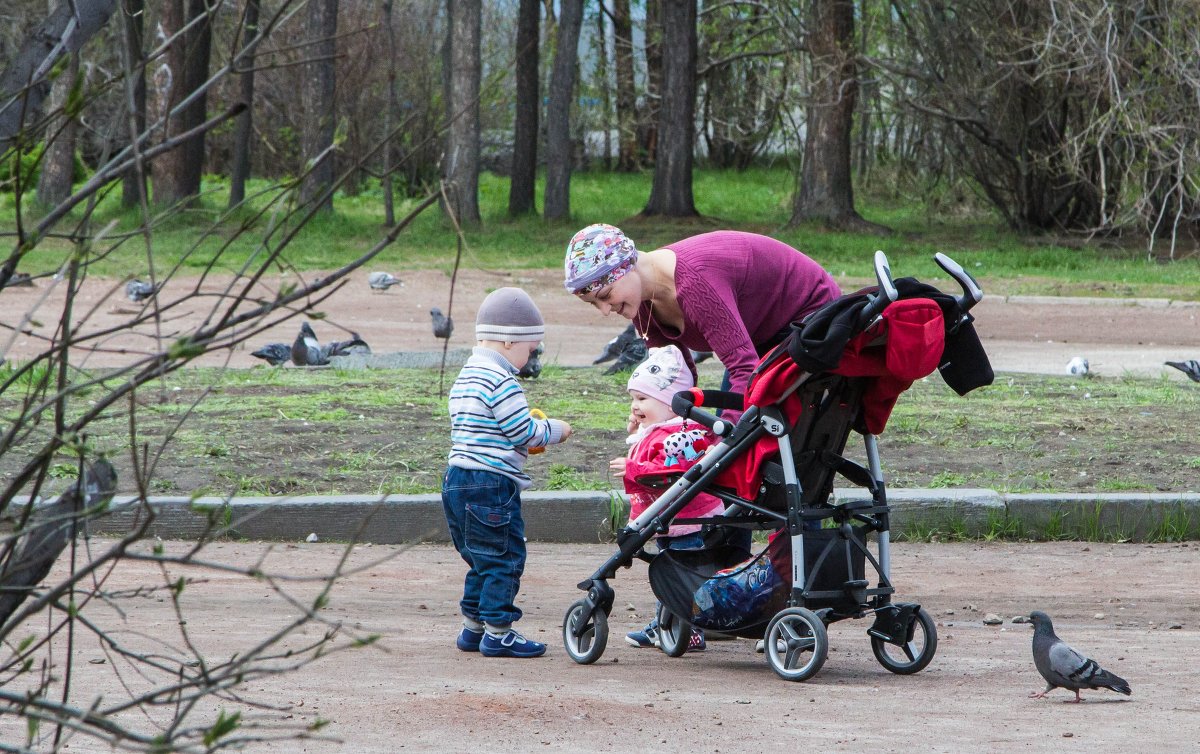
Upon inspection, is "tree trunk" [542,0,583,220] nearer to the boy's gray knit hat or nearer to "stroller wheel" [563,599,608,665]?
the boy's gray knit hat

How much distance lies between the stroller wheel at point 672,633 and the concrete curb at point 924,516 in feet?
5.87

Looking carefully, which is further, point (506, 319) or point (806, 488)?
point (506, 319)

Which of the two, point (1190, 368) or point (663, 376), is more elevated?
point (663, 376)

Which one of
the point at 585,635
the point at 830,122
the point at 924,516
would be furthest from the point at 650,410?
the point at 830,122

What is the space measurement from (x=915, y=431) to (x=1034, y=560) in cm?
204

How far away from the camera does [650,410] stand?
521 cm

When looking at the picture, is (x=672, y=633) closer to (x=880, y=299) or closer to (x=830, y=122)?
(x=880, y=299)

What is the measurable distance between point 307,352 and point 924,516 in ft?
19.5

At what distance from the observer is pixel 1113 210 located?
21.3 meters

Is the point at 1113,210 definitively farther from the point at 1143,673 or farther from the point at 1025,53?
the point at 1143,673

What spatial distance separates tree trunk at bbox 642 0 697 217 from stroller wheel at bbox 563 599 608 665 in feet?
68.5

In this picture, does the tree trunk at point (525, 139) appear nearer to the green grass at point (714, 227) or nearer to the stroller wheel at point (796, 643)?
the green grass at point (714, 227)

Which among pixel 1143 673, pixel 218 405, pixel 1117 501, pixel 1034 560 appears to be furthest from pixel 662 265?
pixel 218 405

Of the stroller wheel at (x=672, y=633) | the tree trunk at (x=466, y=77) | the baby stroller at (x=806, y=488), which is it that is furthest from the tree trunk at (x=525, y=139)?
the baby stroller at (x=806, y=488)
